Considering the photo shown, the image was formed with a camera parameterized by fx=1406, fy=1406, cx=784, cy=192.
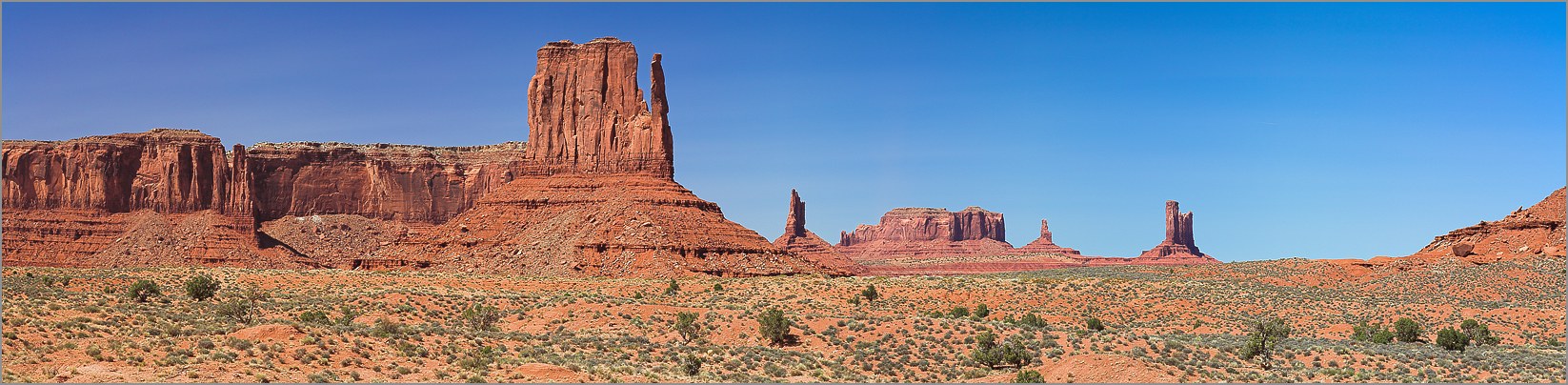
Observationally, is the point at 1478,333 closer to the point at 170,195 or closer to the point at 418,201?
the point at 170,195

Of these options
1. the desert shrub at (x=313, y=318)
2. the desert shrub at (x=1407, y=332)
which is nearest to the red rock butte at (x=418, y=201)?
the desert shrub at (x=313, y=318)

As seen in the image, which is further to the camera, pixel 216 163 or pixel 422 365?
pixel 216 163

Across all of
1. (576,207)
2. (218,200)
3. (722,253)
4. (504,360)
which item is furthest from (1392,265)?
(218,200)

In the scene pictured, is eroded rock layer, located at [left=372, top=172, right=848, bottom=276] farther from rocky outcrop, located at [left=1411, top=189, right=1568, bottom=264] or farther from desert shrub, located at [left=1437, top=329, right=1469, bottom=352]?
desert shrub, located at [left=1437, top=329, right=1469, bottom=352]

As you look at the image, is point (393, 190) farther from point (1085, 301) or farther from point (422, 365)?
point (422, 365)

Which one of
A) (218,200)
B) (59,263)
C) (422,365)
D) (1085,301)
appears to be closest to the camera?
(422,365)

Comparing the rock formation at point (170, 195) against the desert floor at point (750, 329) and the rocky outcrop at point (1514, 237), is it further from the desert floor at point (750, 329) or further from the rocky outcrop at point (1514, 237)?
the rocky outcrop at point (1514, 237)
